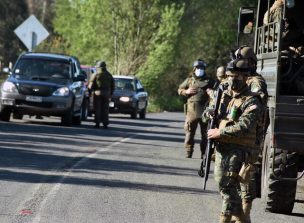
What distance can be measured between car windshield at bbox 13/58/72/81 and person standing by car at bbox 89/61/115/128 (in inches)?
31.4

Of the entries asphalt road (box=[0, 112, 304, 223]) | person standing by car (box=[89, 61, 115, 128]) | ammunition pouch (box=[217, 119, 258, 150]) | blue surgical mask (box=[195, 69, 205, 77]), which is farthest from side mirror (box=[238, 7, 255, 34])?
person standing by car (box=[89, 61, 115, 128])

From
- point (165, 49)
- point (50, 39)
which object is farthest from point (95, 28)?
point (50, 39)

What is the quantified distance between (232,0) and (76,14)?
9665 millimetres

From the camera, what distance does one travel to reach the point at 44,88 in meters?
24.9

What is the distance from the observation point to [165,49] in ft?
164

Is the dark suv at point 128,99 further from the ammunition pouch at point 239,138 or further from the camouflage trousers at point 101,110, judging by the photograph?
the ammunition pouch at point 239,138

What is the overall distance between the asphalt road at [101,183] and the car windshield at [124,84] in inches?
600

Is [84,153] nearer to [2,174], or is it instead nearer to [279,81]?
[2,174]

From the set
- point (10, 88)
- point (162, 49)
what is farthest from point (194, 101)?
point (162, 49)

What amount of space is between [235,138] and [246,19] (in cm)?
636

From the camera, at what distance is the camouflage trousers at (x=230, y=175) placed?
9.14 meters

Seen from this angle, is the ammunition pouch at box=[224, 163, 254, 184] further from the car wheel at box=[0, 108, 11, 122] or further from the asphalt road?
the car wheel at box=[0, 108, 11, 122]

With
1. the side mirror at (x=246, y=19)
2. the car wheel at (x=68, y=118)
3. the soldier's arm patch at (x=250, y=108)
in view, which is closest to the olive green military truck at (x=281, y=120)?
the side mirror at (x=246, y=19)

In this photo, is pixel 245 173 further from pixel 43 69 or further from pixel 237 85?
pixel 43 69
